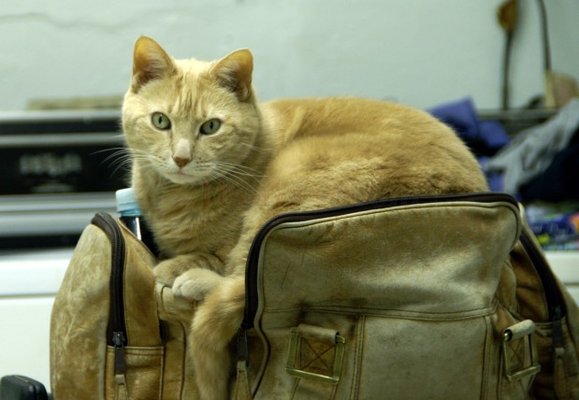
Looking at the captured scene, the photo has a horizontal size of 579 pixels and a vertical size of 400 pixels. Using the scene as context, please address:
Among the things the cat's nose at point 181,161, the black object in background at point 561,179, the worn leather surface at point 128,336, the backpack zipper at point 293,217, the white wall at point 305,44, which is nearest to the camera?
the backpack zipper at point 293,217

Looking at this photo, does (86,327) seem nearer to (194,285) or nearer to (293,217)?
(194,285)

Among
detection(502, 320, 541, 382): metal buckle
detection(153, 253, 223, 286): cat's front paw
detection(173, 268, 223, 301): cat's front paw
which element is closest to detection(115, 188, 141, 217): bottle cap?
detection(153, 253, 223, 286): cat's front paw

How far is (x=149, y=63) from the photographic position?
3.57 feet

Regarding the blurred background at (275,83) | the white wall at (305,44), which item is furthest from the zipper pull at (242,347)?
the white wall at (305,44)

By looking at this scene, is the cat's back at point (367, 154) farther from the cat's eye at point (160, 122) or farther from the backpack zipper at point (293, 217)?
the cat's eye at point (160, 122)

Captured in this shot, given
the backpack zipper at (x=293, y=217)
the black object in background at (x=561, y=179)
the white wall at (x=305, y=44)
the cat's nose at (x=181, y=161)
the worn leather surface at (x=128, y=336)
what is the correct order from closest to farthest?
the backpack zipper at (x=293, y=217) < the worn leather surface at (x=128, y=336) < the cat's nose at (x=181, y=161) < the black object in background at (x=561, y=179) < the white wall at (x=305, y=44)

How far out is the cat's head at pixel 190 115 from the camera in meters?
1.06

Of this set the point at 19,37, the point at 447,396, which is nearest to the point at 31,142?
the point at 19,37

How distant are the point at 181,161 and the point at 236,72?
0.54 feet

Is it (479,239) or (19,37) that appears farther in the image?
(19,37)

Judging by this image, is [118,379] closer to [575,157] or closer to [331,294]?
[331,294]

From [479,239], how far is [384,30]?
1.16 m

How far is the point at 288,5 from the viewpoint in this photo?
1886 millimetres

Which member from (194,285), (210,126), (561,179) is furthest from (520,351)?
(561,179)
